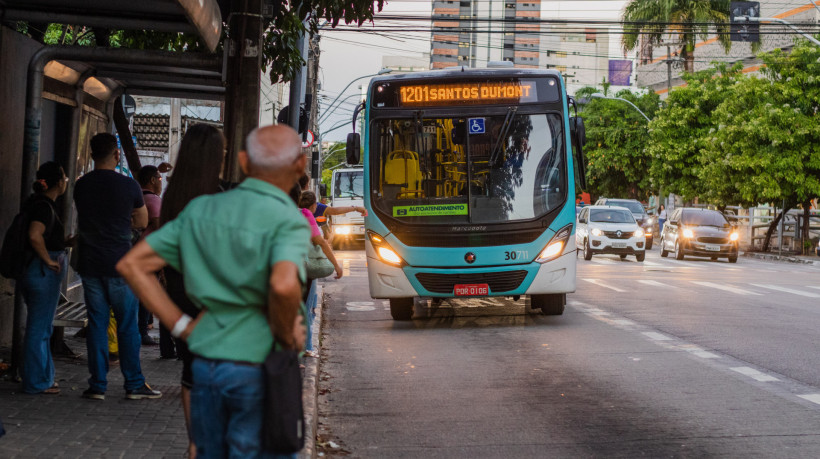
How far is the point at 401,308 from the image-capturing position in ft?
45.9

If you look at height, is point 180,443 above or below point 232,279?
below

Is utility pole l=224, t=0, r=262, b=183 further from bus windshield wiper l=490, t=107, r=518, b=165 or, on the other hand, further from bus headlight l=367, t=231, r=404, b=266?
bus windshield wiper l=490, t=107, r=518, b=165

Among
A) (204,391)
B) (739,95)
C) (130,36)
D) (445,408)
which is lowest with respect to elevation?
(445,408)

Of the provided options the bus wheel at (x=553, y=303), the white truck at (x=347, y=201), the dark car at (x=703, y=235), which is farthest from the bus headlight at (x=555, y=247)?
the white truck at (x=347, y=201)

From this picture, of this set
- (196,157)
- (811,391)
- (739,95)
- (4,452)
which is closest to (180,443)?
(4,452)

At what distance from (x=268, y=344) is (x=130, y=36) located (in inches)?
346

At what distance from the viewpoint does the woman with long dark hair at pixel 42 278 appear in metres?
7.30

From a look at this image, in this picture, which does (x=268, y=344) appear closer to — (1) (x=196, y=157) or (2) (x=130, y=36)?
(1) (x=196, y=157)

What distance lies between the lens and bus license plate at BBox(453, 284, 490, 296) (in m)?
12.9

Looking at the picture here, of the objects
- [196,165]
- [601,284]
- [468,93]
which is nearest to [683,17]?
Answer: [601,284]

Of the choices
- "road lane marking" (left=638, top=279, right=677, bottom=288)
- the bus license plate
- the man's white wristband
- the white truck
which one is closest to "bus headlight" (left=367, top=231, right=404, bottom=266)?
the bus license plate

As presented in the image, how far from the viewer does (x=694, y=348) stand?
11.2 metres

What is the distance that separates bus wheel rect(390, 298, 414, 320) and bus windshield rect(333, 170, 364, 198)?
76.8 ft

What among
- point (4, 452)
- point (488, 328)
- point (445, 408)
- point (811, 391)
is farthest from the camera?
point (488, 328)
